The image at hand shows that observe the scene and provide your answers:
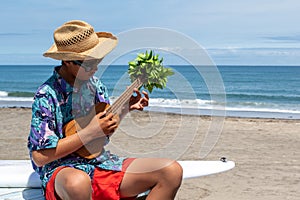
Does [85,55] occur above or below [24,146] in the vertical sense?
above

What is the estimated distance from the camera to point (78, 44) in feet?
7.77

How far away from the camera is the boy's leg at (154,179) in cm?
243

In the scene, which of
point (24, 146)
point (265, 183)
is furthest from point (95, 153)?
point (24, 146)

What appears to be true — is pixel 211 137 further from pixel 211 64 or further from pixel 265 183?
pixel 265 183

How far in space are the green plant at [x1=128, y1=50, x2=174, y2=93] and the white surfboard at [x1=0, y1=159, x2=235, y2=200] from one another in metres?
0.88

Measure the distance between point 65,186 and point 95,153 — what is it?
33 cm

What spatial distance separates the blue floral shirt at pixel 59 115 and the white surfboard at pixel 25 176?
398 mm

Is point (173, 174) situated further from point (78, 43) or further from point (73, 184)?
point (78, 43)

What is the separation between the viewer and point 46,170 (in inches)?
95.9

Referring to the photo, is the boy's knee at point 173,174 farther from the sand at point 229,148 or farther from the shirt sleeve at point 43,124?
the shirt sleeve at point 43,124

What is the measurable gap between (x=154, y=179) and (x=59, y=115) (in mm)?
587

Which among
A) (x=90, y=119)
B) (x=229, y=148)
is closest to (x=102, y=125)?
(x=90, y=119)

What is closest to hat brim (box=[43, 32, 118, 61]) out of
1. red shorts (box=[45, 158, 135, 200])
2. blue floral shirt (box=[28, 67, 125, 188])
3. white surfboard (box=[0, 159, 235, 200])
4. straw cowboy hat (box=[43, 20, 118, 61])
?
straw cowboy hat (box=[43, 20, 118, 61])

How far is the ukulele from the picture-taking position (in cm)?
242
